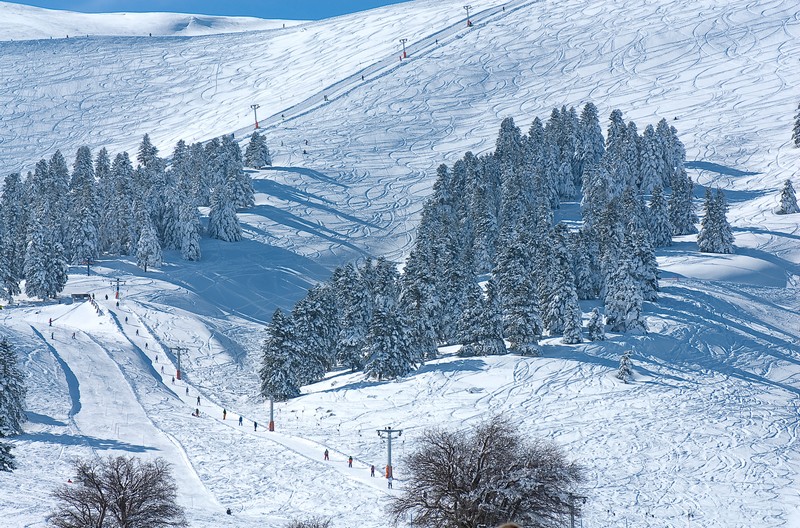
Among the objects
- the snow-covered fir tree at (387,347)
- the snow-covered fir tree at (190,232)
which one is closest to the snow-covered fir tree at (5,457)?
the snow-covered fir tree at (387,347)

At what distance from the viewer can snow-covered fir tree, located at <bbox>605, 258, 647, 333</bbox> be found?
264ft

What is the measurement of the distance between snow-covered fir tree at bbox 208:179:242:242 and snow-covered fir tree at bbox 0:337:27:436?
6321cm

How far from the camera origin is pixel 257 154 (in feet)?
501

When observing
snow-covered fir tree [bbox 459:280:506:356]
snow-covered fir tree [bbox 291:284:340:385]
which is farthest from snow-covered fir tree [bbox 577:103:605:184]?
snow-covered fir tree [bbox 291:284:340:385]

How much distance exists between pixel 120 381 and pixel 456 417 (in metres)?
28.0

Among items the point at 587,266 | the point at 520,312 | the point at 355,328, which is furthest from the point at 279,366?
the point at 587,266

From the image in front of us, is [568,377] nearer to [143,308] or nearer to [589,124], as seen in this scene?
[143,308]

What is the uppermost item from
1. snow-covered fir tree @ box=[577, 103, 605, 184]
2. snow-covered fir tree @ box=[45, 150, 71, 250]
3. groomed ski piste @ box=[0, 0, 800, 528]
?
snow-covered fir tree @ box=[577, 103, 605, 184]

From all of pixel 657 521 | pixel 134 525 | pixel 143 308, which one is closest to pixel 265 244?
pixel 143 308

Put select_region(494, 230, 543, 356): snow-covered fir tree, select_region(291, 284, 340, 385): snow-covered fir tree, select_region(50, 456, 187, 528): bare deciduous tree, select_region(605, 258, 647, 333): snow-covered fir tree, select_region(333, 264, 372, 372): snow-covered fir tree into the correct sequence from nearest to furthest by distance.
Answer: select_region(50, 456, 187, 528): bare deciduous tree
select_region(494, 230, 543, 356): snow-covered fir tree
select_region(605, 258, 647, 333): snow-covered fir tree
select_region(291, 284, 340, 385): snow-covered fir tree
select_region(333, 264, 372, 372): snow-covered fir tree

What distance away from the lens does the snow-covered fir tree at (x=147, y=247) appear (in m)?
112

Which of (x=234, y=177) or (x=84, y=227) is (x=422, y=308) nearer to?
(x=84, y=227)

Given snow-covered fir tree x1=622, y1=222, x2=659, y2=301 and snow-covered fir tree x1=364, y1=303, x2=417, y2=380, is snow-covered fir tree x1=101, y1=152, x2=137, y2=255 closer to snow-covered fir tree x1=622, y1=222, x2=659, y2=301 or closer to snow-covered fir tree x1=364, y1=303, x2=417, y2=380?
snow-covered fir tree x1=364, y1=303, x2=417, y2=380

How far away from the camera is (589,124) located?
138 meters
